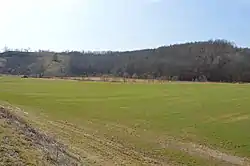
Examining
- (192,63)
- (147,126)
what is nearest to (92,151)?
(147,126)

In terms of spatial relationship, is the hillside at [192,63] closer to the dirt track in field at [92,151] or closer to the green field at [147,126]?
the green field at [147,126]

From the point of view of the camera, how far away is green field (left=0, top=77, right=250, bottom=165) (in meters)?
24.9

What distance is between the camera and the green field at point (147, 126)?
979 inches

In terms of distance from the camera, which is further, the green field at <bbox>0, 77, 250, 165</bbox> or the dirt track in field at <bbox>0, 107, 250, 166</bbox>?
the green field at <bbox>0, 77, 250, 165</bbox>

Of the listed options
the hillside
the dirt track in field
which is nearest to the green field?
the dirt track in field

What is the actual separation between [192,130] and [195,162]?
39.1ft

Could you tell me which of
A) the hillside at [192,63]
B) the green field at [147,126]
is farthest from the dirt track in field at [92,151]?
the hillside at [192,63]

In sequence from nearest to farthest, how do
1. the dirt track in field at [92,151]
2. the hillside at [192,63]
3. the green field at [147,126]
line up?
the dirt track in field at [92,151], the green field at [147,126], the hillside at [192,63]

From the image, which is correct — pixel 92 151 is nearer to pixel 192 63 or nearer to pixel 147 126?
pixel 147 126

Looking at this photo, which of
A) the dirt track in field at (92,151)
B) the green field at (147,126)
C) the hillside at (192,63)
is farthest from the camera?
the hillside at (192,63)

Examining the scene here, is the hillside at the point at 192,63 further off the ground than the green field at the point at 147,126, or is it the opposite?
the hillside at the point at 192,63

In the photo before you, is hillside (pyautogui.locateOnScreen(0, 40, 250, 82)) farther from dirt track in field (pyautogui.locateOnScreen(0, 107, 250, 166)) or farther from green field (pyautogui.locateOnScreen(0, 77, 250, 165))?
dirt track in field (pyautogui.locateOnScreen(0, 107, 250, 166))

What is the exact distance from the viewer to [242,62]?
15550cm

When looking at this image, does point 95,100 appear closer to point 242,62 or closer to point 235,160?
point 235,160
